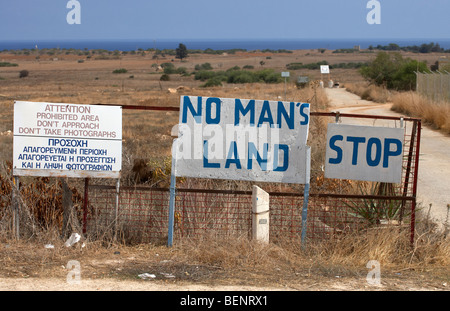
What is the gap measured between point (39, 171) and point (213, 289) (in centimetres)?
258

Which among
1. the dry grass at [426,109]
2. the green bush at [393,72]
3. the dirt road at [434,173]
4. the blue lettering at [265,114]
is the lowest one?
the dirt road at [434,173]

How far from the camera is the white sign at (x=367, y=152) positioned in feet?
22.0

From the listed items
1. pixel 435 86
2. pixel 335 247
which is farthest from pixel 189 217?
pixel 435 86

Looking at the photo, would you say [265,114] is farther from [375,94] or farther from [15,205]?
[375,94]

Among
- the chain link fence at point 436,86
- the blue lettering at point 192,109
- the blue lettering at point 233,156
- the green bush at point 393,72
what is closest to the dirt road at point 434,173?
the blue lettering at point 233,156

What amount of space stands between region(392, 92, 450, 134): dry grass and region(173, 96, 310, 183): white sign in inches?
565

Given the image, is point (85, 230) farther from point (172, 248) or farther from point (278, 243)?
point (278, 243)

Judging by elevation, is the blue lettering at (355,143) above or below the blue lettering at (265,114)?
below

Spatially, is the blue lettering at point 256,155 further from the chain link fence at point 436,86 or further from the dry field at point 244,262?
the chain link fence at point 436,86

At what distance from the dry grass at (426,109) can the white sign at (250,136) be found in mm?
14341

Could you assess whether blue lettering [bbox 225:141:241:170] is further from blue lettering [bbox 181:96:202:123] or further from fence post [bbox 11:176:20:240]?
fence post [bbox 11:176:20:240]

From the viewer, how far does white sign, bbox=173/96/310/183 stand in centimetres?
667

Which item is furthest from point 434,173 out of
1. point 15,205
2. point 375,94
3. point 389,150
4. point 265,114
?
point 375,94

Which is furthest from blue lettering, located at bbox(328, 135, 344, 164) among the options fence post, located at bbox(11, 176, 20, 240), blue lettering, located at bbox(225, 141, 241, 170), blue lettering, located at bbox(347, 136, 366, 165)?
fence post, located at bbox(11, 176, 20, 240)
